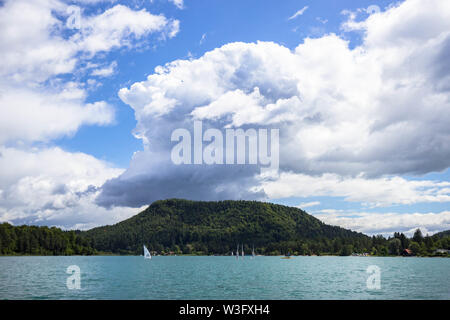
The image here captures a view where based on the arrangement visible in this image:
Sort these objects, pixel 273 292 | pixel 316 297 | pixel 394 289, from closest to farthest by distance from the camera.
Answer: pixel 316 297
pixel 273 292
pixel 394 289
